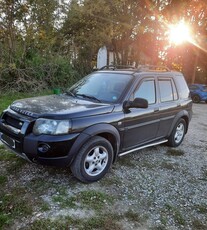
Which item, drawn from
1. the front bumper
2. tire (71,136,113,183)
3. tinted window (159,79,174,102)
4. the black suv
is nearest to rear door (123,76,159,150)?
the black suv

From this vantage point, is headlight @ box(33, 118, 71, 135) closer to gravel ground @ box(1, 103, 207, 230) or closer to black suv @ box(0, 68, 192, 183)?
black suv @ box(0, 68, 192, 183)

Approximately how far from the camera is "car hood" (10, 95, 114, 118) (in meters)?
3.56

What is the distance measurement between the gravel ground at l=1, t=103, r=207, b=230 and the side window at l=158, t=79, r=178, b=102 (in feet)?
4.08

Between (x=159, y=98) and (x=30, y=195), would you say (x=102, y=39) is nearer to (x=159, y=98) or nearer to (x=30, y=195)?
(x=159, y=98)

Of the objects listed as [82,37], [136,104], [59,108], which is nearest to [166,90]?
[136,104]

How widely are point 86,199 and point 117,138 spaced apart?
111cm

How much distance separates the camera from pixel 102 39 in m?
18.6

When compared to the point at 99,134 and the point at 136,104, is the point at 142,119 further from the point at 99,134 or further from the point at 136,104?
the point at 99,134

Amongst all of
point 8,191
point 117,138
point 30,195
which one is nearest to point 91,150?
point 117,138

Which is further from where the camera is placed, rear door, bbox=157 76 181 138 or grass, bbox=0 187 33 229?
rear door, bbox=157 76 181 138

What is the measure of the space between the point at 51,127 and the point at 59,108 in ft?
1.37

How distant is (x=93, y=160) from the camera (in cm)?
387

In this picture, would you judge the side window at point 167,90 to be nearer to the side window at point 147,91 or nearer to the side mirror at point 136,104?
the side window at point 147,91

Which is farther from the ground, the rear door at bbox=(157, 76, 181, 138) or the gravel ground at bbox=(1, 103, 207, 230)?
the rear door at bbox=(157, 76, 181, 138)
